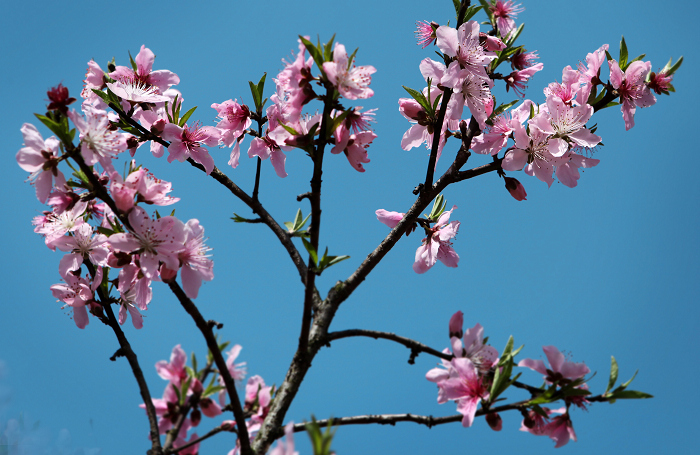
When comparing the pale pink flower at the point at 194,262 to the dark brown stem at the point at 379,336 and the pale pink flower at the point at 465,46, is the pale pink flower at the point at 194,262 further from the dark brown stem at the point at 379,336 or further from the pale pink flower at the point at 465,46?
the pale pink flower at the point at 465,46

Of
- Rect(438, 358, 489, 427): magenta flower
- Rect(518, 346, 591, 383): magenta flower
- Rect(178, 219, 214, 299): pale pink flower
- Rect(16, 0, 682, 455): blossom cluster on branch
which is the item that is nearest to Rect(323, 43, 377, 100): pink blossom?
Rect(16, 0, 682, 455): blossom cluster on branch

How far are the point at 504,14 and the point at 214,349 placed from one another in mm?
1741

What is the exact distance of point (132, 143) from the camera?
1812 mm

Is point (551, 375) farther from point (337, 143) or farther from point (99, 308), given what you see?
point (99, 308)

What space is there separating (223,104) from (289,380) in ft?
3.13

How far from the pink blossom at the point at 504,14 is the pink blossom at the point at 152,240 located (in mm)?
1572

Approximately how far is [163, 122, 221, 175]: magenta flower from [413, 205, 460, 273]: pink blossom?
774 mm

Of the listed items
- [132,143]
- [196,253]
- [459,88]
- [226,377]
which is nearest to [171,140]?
[132,143]

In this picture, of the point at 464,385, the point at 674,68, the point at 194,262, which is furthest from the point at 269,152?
the point at 674,68

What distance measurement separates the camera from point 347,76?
4.14 ft

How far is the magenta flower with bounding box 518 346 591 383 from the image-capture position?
140 centimetres

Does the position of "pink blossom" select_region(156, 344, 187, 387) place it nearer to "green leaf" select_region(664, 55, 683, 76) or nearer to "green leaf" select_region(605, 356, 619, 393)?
"green leaf" select_region(605, 356, 619, 393)

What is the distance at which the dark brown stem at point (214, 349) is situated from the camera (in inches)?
51.4

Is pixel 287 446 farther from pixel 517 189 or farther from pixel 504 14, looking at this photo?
pixel 504 14
